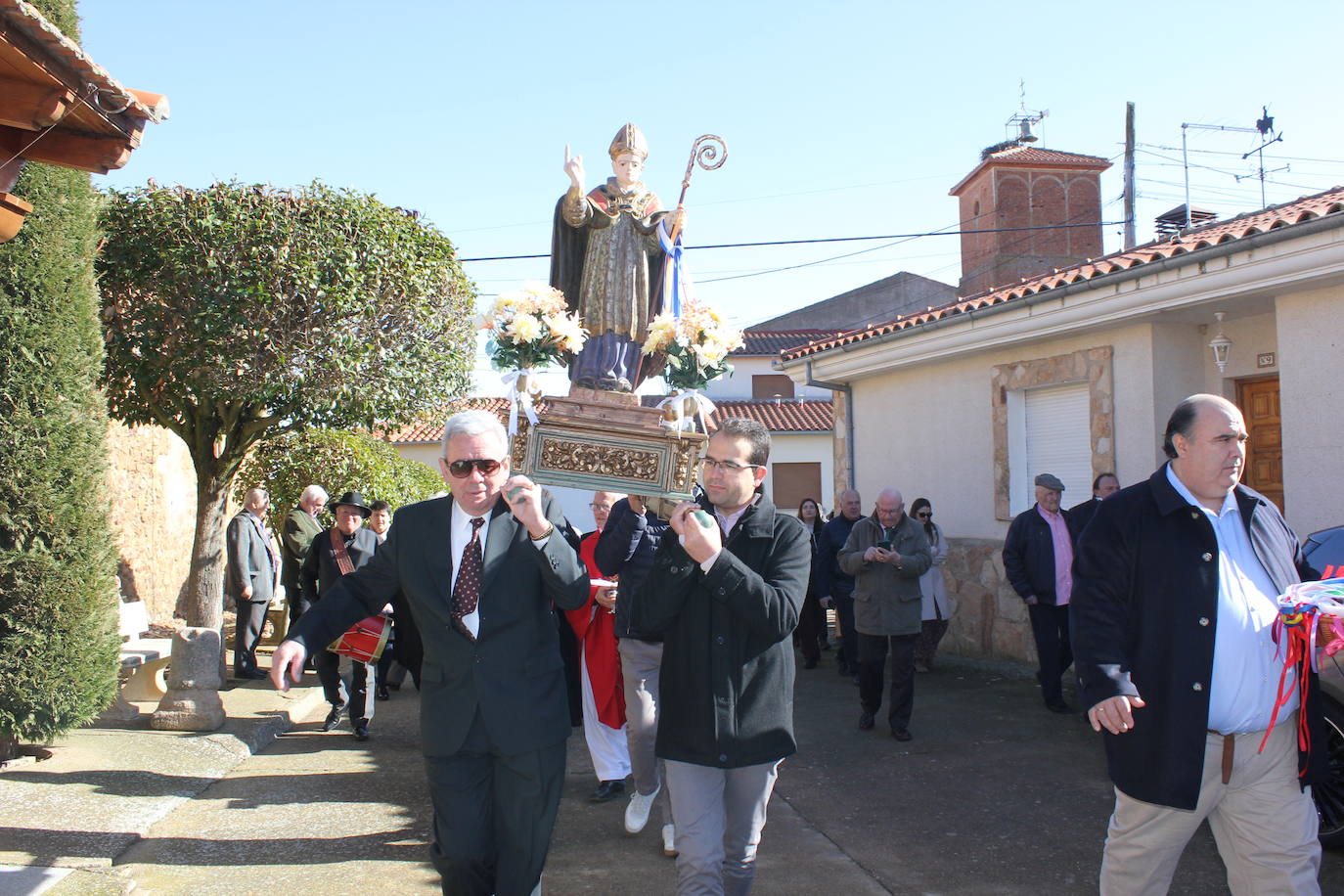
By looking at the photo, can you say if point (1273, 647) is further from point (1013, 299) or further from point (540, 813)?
point (1013, 299)

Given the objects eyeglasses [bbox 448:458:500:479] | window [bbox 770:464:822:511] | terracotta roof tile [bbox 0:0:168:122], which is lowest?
eyeglasses [bbox 448:458:500:479]

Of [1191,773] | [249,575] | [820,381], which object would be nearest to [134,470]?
[249,575]

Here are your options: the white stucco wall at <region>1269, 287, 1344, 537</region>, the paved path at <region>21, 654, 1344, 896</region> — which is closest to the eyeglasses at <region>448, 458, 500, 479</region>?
the paved path at <region>21, 654, 1344, 896</region>

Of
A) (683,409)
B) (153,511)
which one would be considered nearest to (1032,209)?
(153,511)

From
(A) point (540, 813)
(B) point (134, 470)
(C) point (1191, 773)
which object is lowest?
(A) point (540, 813)

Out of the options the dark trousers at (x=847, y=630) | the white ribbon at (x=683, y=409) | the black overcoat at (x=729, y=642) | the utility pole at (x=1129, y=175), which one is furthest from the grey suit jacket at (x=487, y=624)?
the utility pole at (x=1129, y=175)

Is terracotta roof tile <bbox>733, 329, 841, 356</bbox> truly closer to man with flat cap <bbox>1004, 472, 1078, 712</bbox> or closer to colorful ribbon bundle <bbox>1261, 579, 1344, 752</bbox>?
man with flat cap <bbox>1004, 472, 1078, 712</bbox>

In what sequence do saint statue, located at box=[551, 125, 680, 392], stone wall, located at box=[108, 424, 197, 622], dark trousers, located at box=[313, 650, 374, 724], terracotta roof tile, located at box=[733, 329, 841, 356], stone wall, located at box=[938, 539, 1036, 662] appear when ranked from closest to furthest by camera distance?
saint statue, located at box=[551, 125, 680, 392] → dark trousers, located at box=[313, 650, 374, 724] → stone wall, located at box=[938, 539, 1036, 662] → stone wall, located at box=[108, 424, 197, 622] → terracotta roof tile, located at box=[733, 329, 841, 356]

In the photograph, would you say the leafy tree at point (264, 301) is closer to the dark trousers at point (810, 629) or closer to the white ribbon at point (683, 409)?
the dark trousers at point (810, 629)

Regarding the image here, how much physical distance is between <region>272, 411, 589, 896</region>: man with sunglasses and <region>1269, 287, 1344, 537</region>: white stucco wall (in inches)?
248

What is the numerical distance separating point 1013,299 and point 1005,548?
2.46 m

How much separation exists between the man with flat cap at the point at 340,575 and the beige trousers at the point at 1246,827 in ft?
17.4

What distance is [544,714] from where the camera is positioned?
3.34 meters

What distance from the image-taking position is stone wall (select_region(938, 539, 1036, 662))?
403 inches
